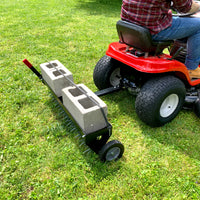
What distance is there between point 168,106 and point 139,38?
3.16ft

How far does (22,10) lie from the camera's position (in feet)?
26.7

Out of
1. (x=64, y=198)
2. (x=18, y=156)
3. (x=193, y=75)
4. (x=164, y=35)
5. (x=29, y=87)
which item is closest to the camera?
(x=64, y=198)

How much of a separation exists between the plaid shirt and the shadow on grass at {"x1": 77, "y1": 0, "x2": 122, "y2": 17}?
6.17 m

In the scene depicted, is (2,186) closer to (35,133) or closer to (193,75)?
(35,133)

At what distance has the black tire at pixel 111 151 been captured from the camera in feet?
6.52

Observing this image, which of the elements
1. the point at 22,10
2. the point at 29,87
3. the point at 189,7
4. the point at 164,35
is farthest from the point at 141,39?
the point at 22,10

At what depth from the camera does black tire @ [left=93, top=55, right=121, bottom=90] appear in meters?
2.92

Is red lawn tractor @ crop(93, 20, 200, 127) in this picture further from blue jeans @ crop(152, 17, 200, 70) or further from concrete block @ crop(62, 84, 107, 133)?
concrete block @ crop(62, 84, 107, 133)

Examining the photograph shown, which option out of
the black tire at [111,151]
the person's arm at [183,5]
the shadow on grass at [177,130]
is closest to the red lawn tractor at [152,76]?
the shadow on grass at [177,130]

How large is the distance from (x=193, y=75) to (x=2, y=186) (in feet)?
8.35

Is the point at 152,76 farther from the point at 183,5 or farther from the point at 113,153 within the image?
the point at 113,153

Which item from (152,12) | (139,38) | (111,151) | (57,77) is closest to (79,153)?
(111,151)

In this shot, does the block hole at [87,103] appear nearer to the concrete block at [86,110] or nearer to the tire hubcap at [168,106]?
the concrete block at [86,110]

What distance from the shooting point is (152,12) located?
2156mm
